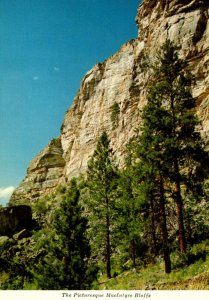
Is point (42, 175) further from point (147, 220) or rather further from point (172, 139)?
point (172, 139)

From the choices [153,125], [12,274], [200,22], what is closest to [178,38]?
[200,22]

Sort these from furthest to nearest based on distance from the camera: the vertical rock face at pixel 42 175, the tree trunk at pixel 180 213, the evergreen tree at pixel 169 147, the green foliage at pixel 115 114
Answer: the vertical rock face at pixel 42 175 → the green foliage at pixel 115 114 → the evergreen tree at pixel 169 147 → the tree trunk at pixel 180 213

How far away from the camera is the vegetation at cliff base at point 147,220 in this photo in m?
13.0

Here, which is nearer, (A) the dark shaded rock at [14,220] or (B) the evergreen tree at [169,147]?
(B) the evergreen tree at [169,147]

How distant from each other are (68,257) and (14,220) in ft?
68.5

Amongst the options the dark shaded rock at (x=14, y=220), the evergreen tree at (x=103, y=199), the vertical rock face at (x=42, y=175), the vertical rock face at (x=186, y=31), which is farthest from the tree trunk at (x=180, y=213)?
the vertical rock face at (x=42, y=175)

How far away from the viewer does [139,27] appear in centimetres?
4228

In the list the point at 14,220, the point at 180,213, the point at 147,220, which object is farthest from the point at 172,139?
the point at 14,220

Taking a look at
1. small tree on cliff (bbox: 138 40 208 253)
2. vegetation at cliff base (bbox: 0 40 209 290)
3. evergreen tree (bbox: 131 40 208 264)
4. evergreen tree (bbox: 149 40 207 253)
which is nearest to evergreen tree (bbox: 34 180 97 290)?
vegetation at cliff base (bbox: 0 40 209 290)

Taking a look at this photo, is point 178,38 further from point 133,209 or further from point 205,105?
point 133,209

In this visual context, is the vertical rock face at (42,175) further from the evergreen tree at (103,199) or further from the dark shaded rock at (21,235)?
the evergreen tree at (103,199)

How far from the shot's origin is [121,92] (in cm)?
4147

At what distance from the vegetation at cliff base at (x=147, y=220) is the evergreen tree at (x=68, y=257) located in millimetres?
33
